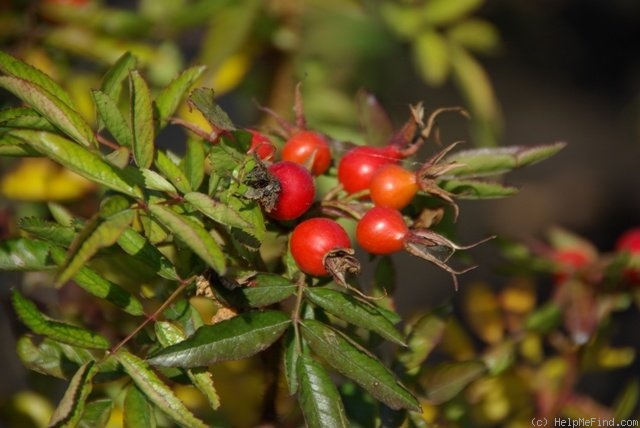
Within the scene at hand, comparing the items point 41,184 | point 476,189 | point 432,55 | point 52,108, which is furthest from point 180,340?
point 432,55

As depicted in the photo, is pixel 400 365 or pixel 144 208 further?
pixel 400 365

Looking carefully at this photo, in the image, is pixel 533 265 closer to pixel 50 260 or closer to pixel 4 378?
pixel 50 260

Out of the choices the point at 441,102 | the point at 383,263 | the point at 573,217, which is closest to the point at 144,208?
the point at 383,263

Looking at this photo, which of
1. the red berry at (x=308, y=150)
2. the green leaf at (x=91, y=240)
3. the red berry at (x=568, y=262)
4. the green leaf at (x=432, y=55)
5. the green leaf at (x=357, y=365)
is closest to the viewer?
the green leaf at (x=91, y=240)

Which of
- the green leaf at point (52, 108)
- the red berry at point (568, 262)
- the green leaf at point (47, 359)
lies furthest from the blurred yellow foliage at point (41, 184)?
the red berry at point (568, 262)

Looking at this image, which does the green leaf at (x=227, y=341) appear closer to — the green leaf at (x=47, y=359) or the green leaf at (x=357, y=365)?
the green leaf at (x=357, y=365)

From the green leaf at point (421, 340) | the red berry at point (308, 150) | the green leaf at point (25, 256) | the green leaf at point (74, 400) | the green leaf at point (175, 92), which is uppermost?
the green leaf at point (175, 92)
